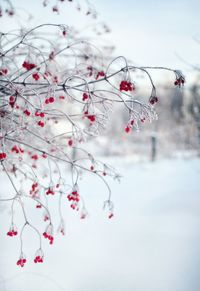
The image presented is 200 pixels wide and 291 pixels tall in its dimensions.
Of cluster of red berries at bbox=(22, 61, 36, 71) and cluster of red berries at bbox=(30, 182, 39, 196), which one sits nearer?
cluster of red berries at bbox=(22, 61, 36, 71)

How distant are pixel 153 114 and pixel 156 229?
2.91 meters

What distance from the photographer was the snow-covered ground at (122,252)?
9.86ft

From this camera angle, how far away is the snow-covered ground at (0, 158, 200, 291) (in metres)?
3.00

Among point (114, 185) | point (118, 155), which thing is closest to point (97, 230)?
point (114, 185)

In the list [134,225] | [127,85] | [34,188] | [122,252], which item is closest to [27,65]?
[127,85]

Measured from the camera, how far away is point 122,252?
3648 millimetres

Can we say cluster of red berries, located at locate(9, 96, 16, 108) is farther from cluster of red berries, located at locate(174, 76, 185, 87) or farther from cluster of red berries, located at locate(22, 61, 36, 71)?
cluster of red berries, located at locate(174, 76, 185, 87)

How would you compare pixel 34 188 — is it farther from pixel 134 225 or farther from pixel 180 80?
pixel 134 225

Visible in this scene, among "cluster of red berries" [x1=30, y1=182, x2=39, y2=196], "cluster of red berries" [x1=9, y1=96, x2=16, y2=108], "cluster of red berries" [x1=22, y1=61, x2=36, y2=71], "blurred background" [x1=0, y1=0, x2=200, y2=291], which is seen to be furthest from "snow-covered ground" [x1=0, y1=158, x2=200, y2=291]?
"cluster of red berries" [x1=22, y1=61, x2=36, y2=71]

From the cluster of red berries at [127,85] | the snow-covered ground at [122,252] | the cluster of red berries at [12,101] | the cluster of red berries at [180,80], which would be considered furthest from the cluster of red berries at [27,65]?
the snow-covered ground at [122,252]

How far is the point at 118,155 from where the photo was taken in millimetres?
12109

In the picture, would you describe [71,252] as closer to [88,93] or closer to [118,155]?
[88,93]

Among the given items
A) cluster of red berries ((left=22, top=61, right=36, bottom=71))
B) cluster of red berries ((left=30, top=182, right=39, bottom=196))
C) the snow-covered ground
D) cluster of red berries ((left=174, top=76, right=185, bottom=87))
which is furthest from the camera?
the snow-covered ground

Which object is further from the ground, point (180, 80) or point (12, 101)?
point (180, 80)
